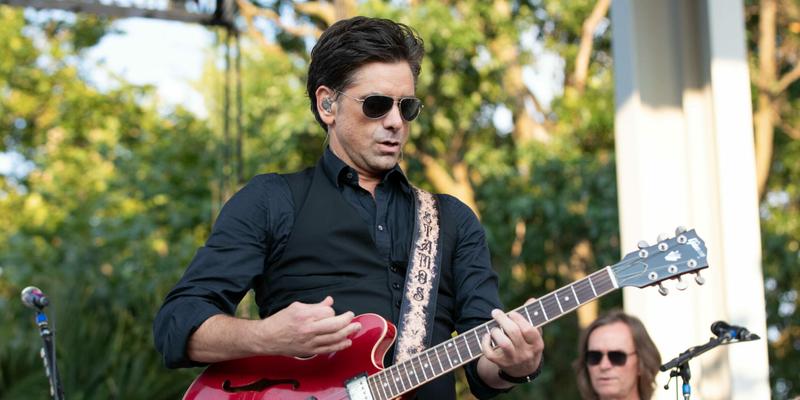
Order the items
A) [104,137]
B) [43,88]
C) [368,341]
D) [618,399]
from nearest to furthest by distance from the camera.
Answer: [368,341] < [618,399] < [104,137] < [43,88]

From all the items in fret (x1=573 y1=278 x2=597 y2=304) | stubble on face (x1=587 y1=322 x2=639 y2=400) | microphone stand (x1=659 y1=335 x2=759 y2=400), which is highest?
fret (x1=573 y1=278 x2=597 y2=304)

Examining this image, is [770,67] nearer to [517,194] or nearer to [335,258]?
[517,194]

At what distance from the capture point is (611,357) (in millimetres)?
4914

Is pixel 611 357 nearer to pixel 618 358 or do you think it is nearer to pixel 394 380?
pixel 618 358

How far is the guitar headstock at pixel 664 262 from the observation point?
2844mm

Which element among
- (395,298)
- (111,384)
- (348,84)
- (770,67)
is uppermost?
(770,67)

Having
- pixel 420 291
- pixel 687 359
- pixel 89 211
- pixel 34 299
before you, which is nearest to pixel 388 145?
pixel 420 291

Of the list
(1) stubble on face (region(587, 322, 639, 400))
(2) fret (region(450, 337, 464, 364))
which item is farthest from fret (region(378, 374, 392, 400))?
(1) stubble on face (region(587, 322, 639, 400))

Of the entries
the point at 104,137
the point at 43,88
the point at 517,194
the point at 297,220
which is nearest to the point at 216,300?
the point at 297,220

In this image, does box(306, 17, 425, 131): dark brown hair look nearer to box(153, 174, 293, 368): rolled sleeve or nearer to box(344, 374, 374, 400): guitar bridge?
box(153, 174, 293, 368): rolled sleeve

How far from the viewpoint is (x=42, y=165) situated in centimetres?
1802

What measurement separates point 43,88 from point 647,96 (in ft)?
52.3

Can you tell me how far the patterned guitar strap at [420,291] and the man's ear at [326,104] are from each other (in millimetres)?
405

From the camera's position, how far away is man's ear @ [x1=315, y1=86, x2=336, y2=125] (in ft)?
10.5
